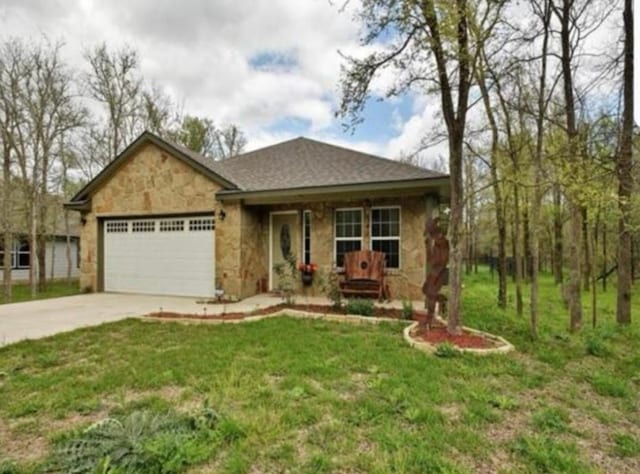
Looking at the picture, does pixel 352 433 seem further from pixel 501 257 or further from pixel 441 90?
pixel 501 257

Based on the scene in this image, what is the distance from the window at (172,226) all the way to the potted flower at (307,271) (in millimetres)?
3535

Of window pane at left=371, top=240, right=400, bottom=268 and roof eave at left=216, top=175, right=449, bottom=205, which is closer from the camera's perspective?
roof eave at left=216, top=175, right=449, bottom=205

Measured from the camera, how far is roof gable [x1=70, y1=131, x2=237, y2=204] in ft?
31.1

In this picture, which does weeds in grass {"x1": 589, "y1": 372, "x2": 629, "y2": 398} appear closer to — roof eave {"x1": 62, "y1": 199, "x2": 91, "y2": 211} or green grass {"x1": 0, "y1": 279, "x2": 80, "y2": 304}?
roof eave {"x1": 62, "y1": 199, "x2": 91, "y2": 211}

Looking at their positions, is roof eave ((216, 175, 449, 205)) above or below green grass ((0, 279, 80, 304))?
above

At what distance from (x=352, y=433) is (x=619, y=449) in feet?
6.28

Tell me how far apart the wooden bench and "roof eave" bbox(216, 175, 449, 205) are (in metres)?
1.51

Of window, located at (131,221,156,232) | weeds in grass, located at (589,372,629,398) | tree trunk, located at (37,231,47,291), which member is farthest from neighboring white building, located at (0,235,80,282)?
weeds in grass, located at (589,372,629,398)

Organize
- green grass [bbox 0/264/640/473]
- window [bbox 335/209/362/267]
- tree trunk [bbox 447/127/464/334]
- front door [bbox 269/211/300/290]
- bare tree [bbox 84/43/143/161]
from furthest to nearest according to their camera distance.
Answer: bare tree [bbox 84/43/143/161] < front door [bbox 269/211/300/290] < window [bbox 335/209/362/267] < tree trunk [bbox 447/127/464/334] < green grass [bbox 0/264/640/473]

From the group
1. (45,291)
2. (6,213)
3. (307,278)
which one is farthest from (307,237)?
(45,291)

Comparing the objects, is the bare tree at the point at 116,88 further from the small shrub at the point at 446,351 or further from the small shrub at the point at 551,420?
the small shrub at the point at 551,420

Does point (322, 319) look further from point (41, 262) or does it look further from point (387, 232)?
point (41, 262)

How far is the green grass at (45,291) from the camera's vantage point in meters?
13.6

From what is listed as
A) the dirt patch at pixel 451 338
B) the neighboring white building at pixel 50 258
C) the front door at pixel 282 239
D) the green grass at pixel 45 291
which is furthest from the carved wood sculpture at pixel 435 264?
the neighboring white building at pixel 50 258
